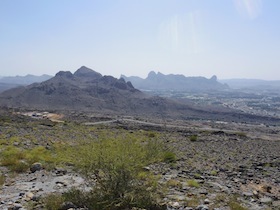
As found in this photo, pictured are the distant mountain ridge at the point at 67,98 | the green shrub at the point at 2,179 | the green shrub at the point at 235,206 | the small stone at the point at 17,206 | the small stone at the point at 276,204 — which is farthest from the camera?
the distant mountain ridge at the point at 67,98

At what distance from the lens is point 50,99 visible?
16400 cm

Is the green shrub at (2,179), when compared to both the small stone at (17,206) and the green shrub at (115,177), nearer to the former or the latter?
the small stone at (17,206)

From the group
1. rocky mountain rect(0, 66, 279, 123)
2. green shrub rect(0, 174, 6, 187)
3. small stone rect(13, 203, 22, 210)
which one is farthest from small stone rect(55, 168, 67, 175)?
rocky mountain rect(0, 66, 279, 123)

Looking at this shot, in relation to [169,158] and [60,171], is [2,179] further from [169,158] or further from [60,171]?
[169,158]

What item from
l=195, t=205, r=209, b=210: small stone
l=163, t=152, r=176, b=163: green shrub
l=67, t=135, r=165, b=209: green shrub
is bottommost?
l=163, t=152, r=176, b=163: green shrub

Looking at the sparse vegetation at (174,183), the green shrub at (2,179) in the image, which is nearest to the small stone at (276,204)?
the sparse vegetation at (174,183)

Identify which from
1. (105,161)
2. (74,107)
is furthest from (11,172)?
(74,107)

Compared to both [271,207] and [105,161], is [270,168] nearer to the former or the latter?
[271,207]

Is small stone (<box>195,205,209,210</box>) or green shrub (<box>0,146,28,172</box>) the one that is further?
green shrub (<box>0,146,28,172</box>)

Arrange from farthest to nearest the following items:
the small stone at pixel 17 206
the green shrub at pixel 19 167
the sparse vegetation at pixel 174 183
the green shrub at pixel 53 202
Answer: the green shrub at pixel 19 167 → the sparse vegetation at pixel 174 183 → the green shrub at pixel 53 202 → the small stone at pixel 17 206

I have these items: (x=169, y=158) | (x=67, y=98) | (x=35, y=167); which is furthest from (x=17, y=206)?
(x=67, y=98)

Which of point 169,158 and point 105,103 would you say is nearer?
point 169,158

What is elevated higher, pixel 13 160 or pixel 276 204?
pixel 276 204

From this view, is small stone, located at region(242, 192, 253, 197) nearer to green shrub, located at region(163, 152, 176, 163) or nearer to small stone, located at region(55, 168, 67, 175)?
green shrub, located at region(163, 152, 176, 163)
